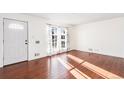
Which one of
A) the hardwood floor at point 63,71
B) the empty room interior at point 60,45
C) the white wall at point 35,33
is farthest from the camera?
the white wall at point 35,33

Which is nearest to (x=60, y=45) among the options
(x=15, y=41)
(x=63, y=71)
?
(x=15, y=41)

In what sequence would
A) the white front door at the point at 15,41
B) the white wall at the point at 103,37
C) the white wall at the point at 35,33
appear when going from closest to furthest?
the white front door at the point at 15,41, the white wall at the point at 35,33, the white wall at the point at 103,37

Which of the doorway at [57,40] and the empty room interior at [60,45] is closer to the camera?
the empty room interior at [60,45]

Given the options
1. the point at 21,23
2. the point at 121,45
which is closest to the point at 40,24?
the point at 21,23

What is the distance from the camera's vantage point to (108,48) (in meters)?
7.07

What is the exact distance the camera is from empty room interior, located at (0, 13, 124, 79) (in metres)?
4.04

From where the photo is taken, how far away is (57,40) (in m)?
8.23

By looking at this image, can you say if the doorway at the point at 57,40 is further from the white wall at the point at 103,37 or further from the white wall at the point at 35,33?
the white wall at the point at 103,37

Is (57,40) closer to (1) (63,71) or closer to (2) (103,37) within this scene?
(2) (103,37)

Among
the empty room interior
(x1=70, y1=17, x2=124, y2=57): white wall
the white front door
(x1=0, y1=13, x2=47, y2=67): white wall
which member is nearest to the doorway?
the empty room interior

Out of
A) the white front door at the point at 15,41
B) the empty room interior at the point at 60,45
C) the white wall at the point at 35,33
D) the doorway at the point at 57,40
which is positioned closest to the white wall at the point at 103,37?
the empty room interior at the point at 60,45

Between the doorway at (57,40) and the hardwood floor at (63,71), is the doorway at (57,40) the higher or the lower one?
the higher one

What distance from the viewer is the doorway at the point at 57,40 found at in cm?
755

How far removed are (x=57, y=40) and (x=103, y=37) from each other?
3.07 meters
